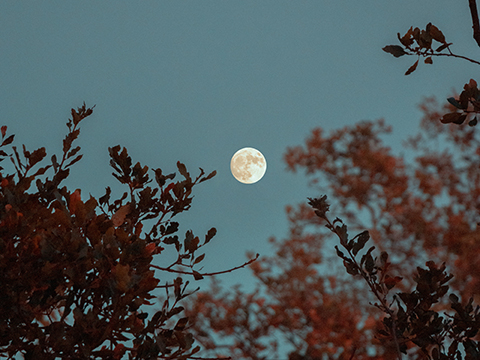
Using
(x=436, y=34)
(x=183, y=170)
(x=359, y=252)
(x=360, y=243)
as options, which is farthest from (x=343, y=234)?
(x=359, y=252)

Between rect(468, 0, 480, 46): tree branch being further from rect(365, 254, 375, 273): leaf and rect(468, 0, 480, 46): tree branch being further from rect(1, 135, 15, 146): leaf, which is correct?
rect(1, 135, 15, 146): leaf

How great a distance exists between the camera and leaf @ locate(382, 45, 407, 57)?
1633 mm

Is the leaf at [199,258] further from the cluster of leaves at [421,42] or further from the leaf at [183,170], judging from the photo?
the cluster of leaves at [421,42]

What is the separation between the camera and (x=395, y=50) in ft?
5.40

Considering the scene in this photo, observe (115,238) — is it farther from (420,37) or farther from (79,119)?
(420,37)

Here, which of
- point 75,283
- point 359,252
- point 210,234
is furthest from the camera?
point 359,252

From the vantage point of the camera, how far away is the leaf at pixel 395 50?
1633mm

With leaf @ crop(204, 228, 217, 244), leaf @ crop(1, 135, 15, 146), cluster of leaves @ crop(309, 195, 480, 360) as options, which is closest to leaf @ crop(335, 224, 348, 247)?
cluster of leaves @ crop(309, 195, 480, 360)

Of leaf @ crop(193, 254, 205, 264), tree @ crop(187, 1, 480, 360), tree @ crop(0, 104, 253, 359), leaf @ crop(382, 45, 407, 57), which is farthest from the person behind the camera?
tree @ crop(187, 1, 480, 360)

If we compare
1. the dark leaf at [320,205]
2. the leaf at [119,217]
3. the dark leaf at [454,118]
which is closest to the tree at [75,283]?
the leaf at [119,217]

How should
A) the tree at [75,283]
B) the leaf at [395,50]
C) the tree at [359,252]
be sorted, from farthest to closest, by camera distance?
the tree at [359,252]
the leaf at [395,50]
the tree at [75,283]

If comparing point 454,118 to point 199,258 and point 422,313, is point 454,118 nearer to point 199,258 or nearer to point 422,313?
point 422,313

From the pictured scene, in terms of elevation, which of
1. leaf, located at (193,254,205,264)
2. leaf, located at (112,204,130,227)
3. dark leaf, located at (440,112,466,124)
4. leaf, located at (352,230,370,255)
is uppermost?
dark leaf, located at (440,112,466,124)

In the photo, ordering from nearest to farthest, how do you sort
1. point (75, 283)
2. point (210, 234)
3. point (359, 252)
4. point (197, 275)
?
point (75, 283) → point (197, 275) → point (210, 234) → point (359, 252)
